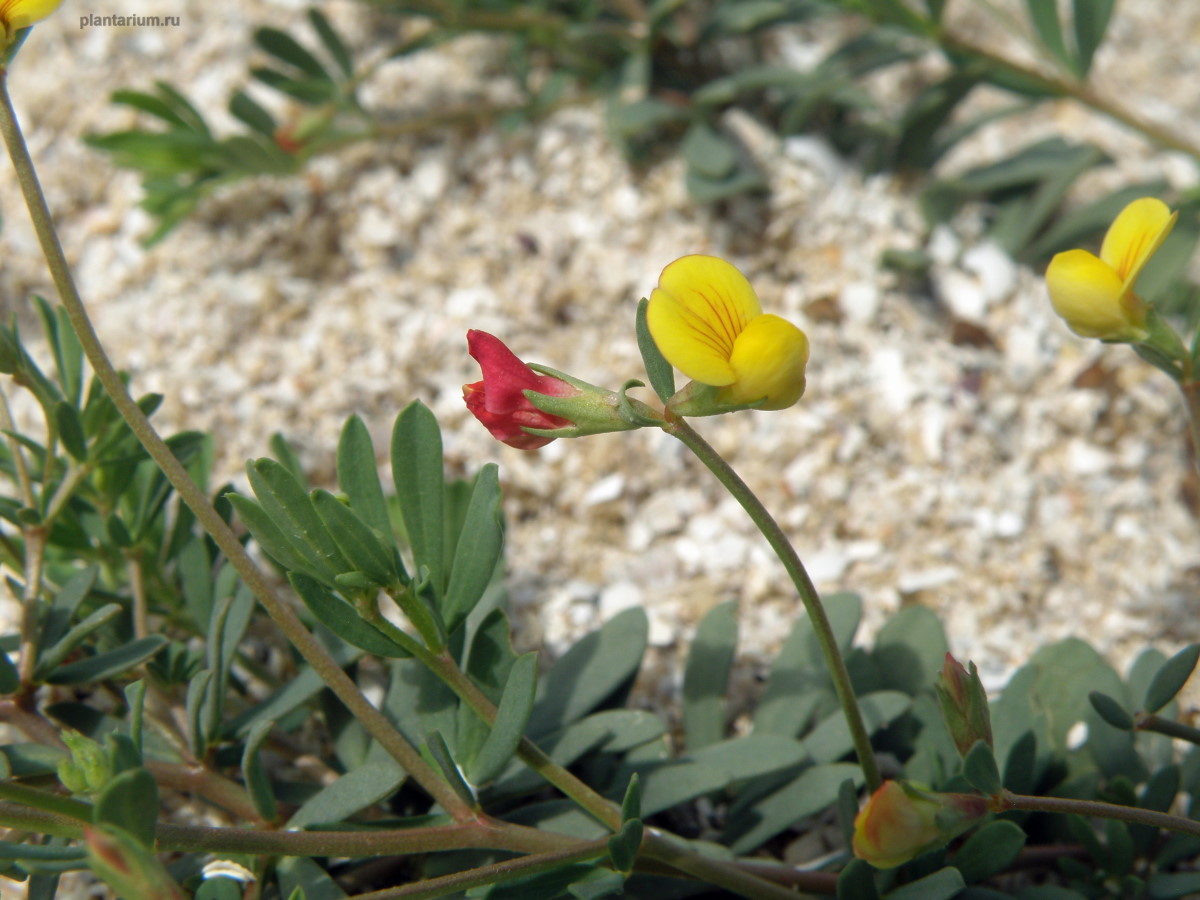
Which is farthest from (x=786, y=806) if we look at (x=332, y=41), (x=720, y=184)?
(x=332, y=41)

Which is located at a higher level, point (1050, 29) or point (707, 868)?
point (1050, 29)

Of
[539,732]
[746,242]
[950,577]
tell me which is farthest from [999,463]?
[539,732]

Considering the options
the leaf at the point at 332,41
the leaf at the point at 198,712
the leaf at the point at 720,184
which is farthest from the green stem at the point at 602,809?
the leaf at the point at 332,41

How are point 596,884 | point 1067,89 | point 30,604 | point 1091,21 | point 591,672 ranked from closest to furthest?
point 596,884
point 30,604
point 591,672
point 1091,21
point 1067,89

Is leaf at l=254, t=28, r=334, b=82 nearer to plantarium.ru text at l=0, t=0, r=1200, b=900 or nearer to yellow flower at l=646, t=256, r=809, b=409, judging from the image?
plantarium.ru text at l=0, t=0, r=1200, b=900

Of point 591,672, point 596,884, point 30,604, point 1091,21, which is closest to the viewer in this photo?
point 596,884

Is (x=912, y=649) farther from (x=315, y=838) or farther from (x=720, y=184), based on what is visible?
(x=720, y=184)
